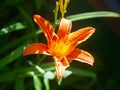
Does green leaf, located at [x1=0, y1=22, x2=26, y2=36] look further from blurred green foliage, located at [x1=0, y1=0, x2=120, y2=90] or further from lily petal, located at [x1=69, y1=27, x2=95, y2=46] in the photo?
lily petal, located at [x1=69, y1=27, x2=95, y2=46]

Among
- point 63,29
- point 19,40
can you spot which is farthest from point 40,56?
point 63,29

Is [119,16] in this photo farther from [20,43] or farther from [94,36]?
[20,43]

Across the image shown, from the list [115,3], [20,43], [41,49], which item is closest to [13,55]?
[20,43]

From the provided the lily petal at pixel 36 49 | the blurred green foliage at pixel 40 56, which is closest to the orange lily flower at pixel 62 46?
the lily petal at pixel 36 49

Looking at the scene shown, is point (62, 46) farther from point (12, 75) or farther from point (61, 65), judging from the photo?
point (12, 75)

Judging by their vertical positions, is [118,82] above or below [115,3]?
below

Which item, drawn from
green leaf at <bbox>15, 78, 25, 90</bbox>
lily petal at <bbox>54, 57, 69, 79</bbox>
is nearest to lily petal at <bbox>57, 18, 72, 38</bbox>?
lily petal at <bbox>54, 57, 69, 79</bbox>

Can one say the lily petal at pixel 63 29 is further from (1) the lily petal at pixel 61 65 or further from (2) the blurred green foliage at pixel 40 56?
(2) the blurred green foliage at pixel 40 56
